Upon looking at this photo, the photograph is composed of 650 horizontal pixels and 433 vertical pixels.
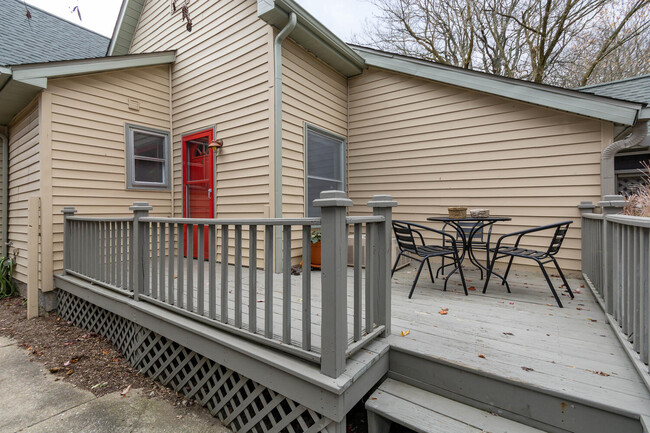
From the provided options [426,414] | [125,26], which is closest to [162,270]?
[426,414]

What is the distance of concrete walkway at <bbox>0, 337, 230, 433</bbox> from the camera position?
202 centimetres

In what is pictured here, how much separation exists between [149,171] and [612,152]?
21.2 ft

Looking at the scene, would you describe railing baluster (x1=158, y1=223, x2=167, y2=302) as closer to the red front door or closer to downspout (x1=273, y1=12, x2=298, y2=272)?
downspout (x1=273, y1=12, x2=298, y2=272)

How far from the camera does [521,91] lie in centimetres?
387

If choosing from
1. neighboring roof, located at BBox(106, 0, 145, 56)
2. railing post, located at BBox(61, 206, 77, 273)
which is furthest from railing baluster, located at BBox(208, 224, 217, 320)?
neighboring roof, located at BBox(106, 0, 145, 56)

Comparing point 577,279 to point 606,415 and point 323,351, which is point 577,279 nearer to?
point 606,415

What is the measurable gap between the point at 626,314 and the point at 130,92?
626 cm

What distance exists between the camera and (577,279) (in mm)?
3629

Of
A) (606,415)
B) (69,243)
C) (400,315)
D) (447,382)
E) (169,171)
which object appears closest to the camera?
(606,415)

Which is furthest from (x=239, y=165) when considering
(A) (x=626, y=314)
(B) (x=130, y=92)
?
(A) (x=626, y=314)

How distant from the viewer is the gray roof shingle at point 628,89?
16.5ft

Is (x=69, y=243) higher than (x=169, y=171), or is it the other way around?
(x=169, y=171)

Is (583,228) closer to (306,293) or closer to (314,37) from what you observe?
(306,293)

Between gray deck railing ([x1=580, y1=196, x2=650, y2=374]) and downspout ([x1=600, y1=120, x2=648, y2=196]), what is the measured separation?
0.99 metres
